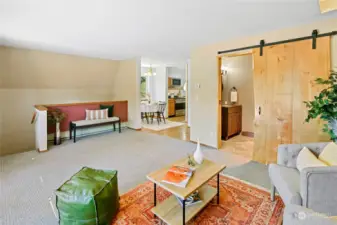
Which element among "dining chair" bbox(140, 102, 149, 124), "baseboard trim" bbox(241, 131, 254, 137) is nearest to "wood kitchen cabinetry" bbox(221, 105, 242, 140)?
"baseboard trim" bbox(241, 131, 254, 137)

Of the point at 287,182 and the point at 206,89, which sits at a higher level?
the point at 206,89

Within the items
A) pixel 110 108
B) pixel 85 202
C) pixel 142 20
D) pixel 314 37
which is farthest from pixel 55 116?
pixel 314 37

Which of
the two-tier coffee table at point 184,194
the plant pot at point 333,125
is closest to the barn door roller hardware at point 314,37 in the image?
the plant pot at point 333,125

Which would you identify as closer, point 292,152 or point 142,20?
point 292,152

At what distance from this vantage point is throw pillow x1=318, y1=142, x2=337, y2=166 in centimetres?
178

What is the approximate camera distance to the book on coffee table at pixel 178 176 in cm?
180

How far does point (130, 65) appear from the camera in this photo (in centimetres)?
616

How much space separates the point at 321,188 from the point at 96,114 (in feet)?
17.1

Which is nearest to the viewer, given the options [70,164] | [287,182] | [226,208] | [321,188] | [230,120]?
[321,188]

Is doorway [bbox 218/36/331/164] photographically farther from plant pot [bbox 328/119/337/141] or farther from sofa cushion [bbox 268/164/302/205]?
sofa cushion [bbox 268/164/302/205]

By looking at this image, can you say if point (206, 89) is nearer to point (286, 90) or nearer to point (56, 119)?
point (286, 90)

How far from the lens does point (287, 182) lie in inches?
70.6

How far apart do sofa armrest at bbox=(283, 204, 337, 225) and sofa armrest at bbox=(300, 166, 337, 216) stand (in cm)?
70

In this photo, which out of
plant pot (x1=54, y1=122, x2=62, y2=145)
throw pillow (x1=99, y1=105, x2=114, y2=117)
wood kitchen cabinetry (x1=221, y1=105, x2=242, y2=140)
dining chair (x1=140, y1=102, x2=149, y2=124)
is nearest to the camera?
plant pot (x1=54, y1=122, x2=62, y2=145)
